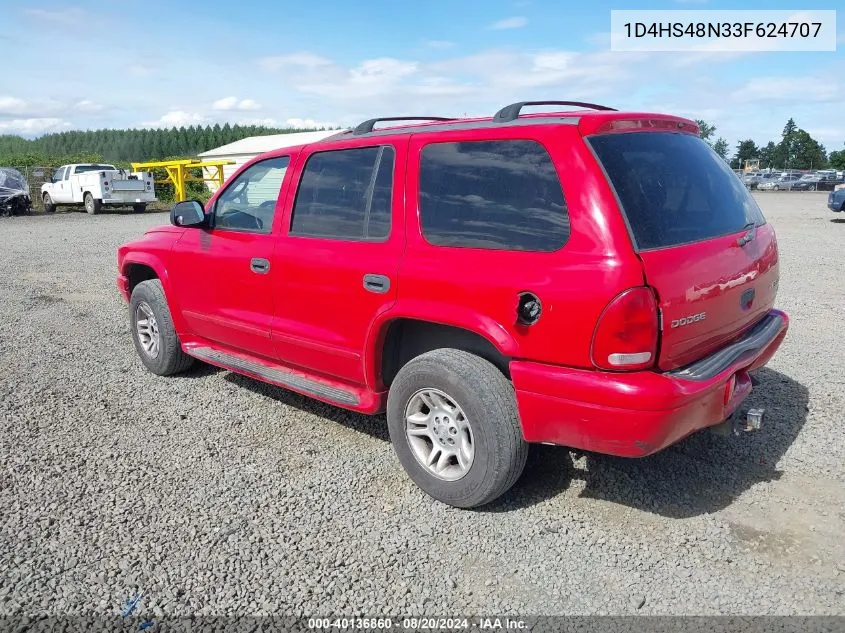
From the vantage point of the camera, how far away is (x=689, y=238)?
3.17 m

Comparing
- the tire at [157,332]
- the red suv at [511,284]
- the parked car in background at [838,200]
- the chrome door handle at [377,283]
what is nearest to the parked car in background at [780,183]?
the parked car in background at [838,200]

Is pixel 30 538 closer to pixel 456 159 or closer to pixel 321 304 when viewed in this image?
pixel 321 304

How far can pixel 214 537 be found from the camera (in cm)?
323

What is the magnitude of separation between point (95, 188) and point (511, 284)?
2410 centimetres

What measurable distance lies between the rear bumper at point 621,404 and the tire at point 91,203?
24.3 meters

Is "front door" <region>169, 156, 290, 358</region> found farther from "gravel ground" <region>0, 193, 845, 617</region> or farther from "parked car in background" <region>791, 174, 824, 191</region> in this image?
"parked car in background" <region>791, 174, 824, 191</region>

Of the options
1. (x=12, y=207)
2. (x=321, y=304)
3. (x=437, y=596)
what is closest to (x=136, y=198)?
(x=12, y=207)

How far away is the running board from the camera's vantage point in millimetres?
3945

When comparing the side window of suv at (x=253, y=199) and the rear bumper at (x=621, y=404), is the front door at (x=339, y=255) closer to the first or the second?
the side window of suv at (x=253, y=199)

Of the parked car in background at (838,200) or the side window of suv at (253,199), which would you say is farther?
the parked car in background at (838,200)

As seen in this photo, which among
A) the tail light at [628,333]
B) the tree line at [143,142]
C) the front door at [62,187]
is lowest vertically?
the tail light at [628,333]

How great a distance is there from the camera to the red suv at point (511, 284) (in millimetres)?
2910

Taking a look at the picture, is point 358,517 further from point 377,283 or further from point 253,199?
point 253,199

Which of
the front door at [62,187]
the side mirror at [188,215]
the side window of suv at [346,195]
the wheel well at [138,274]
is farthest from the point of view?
the front door at [62,187]
